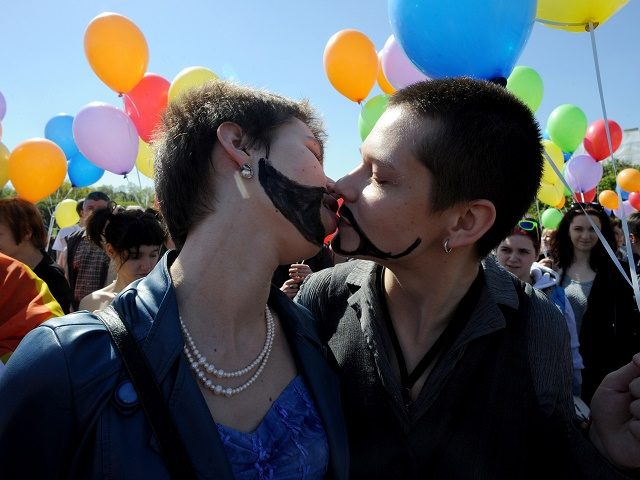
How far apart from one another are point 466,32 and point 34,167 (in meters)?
5.70

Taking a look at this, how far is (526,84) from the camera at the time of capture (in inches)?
219

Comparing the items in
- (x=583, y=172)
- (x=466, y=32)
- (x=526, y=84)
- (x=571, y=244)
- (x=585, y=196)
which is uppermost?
(x=466, y=32)

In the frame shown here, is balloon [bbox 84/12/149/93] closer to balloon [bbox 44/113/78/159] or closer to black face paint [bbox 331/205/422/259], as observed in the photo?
balloon [bbox 44/113/78/159]

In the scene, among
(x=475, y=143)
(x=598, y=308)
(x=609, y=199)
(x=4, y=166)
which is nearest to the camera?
(x=475, y=143)

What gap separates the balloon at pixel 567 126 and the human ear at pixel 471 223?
269 inches

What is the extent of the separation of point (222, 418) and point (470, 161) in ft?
3.54

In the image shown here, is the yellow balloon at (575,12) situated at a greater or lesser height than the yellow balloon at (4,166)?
greater

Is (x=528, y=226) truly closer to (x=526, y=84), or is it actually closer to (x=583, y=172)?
(x=526, y=84)

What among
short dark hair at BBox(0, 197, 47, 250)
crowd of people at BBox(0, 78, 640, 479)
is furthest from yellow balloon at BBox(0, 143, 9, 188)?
crowd of people at BBox(0, 78, 640, 479)

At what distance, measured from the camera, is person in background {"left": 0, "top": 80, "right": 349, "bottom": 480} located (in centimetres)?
103

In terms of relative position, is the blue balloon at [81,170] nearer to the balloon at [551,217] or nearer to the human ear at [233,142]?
the human ear at [233,142]

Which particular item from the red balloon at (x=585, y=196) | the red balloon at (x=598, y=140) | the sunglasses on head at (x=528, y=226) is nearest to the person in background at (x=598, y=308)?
the sunglasses on head at (x=528, y=226)

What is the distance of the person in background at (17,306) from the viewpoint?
6.06ft

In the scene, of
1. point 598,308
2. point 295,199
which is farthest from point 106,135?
point 598,308
